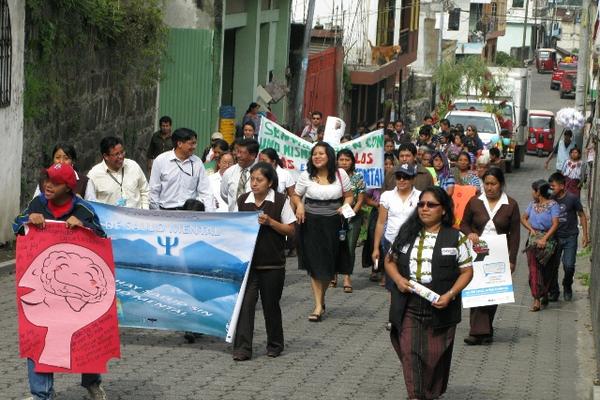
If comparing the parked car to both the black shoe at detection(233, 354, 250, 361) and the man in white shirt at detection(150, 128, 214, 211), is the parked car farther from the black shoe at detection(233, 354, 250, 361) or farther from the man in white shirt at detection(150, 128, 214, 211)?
the black shoe at detection(233, 354, 250, 361)

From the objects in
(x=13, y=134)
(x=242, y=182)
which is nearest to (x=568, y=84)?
(x=13, y=134)

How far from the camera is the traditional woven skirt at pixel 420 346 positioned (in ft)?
28.1

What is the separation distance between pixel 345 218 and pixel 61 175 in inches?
212

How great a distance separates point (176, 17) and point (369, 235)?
934cm

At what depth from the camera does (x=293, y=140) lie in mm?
16422

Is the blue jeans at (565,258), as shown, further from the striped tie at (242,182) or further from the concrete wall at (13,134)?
the concrete wall at (13,134)

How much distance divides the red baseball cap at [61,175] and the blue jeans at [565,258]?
26.1 ft

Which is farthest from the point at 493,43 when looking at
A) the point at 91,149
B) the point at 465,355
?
the point at 465,355

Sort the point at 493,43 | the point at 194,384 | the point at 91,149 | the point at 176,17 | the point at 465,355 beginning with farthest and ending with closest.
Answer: the point at 493,43
the point at 176,17
the point at 91,149
the point at 465,355
the point at 194,384

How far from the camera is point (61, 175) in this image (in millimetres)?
7965

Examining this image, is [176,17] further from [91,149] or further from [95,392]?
[95,392]

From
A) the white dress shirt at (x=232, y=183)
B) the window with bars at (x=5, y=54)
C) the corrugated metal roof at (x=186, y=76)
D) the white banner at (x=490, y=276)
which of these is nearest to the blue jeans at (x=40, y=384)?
the white dress shirt at (x=232, y=183)

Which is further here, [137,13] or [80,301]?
[137,13]

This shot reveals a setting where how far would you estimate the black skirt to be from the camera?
12.6m
